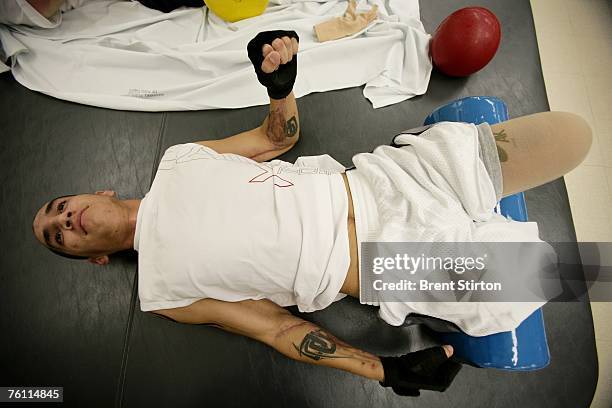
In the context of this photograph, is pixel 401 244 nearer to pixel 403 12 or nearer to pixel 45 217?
pixel 45 217

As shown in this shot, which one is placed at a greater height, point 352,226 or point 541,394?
Result: point 352,226

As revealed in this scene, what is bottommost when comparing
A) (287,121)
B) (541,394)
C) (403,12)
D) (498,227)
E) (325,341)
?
(541,394)

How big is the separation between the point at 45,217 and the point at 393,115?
1.19m

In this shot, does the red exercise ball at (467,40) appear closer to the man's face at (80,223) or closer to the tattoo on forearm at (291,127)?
the tattoo on forearm at (291,127)

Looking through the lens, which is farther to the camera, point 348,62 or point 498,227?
point 348,62

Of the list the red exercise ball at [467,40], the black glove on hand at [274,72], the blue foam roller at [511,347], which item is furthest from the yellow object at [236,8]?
the blue foam roller at [511,347]

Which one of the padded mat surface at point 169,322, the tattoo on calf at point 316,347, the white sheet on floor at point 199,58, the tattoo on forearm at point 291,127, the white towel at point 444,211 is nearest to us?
the white towel at point 444,211

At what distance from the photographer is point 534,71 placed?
1.47m

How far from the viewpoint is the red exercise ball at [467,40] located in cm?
128

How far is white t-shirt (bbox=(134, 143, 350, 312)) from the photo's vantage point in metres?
0.93

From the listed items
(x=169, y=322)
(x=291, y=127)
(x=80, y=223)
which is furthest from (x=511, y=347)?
(x=80, y=223)

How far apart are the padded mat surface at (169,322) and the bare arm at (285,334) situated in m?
0.13

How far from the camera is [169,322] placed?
1207 mm

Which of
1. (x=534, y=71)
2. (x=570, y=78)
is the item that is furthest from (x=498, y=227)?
(x=570, y=78)
